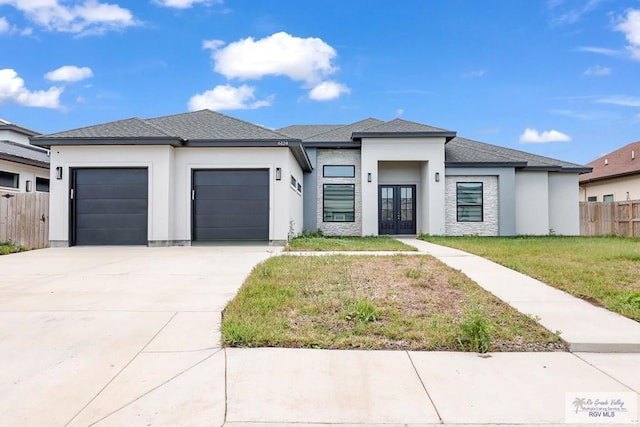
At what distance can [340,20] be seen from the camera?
15898 millimetres

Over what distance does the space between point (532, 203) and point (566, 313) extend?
14772 millimetres

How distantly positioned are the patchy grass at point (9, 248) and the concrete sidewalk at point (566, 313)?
11.9 meters

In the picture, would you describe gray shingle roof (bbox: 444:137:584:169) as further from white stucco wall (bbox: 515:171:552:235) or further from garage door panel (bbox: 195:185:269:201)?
garage door panel (bbox: 195:185:269:201)

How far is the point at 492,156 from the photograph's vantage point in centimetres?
1752

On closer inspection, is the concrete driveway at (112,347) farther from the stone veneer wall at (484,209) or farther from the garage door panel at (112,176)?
the stone veneer wall at (484,209)

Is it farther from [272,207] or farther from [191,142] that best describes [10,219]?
[272,207]

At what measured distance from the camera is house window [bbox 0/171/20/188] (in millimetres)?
15198

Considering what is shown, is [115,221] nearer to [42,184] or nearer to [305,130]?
[42,184]

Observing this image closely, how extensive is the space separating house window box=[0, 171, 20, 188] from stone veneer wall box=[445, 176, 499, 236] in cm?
1815

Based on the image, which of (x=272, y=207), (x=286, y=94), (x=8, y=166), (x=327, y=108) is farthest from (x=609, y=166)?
(x=8, y=166)

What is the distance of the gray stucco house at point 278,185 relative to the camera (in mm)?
12109

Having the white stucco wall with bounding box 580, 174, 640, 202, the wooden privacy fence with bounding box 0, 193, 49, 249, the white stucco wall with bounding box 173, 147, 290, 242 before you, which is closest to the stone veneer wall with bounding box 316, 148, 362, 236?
the white stucco wall with bounding box 173, 147, 290, 242

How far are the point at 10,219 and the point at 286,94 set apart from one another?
617 inches

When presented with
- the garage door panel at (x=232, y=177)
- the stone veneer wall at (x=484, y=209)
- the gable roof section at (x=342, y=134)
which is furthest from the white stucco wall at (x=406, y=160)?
the garage door panel at (x=232, y=177)
